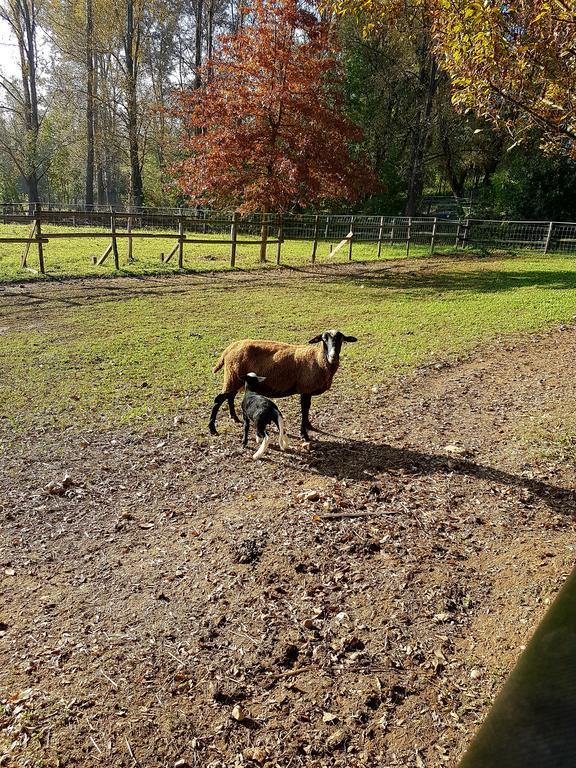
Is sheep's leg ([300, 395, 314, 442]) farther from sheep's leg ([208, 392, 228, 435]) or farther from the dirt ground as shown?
sheep's leg ([208, 392, 228, 435])

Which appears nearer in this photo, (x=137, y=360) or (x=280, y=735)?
(x=280, y=735)

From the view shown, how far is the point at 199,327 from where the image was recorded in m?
10.5

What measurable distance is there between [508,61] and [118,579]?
6.09m

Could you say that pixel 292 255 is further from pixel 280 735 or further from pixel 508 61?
pixel 280 735

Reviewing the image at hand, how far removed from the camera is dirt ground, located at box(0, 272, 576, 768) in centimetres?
259

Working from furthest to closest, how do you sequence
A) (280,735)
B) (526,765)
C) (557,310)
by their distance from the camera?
(557,310), (280,735), (526,765)

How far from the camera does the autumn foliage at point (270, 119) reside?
16.8 metres

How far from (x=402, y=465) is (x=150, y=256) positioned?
1649 centimetres

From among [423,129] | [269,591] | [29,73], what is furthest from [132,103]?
[269,591]

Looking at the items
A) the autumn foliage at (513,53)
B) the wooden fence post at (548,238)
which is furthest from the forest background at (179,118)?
the autumn foliage at (513,53)

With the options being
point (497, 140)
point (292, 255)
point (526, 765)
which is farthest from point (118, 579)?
point (497, 140)

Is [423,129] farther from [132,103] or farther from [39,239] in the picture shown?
[39,239]

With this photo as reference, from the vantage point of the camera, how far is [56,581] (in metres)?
3.67

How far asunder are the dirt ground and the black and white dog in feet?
0.96
